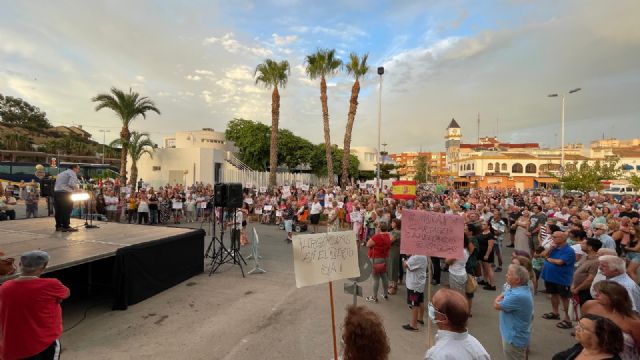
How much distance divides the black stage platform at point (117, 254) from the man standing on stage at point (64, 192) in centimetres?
43

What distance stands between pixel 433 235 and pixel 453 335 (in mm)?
2422

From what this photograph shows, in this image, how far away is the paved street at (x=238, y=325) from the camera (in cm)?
492

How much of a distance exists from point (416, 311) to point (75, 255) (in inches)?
250

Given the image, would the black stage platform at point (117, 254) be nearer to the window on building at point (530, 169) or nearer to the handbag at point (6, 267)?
the handbag at point (6, 267)

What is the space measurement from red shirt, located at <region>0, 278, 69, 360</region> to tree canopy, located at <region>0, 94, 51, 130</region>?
7984cm

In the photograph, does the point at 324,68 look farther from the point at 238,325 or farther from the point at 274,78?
the point at 238,325

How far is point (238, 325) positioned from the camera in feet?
18.8

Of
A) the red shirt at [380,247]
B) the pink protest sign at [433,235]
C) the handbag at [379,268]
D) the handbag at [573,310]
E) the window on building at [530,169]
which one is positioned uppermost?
the window on building at [530,169]

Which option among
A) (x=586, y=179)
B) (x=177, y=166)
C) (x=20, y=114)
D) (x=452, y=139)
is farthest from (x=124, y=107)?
(x=452, y=139)

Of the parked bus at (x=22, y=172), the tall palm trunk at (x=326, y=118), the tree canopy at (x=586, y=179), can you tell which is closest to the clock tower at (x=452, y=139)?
the tree canopy at (x=586, y=179)

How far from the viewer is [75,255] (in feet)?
19.3

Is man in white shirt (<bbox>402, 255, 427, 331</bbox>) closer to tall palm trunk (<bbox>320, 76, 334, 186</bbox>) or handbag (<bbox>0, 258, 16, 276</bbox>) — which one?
handbag (<bbox>0, 258, 16, 276</bbox>)

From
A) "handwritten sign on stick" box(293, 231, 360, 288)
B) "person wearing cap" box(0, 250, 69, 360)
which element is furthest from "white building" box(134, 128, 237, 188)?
"handwritten sign on stick" box(293, 231, 360, 288)

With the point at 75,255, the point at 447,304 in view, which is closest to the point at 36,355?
the point at 75,255
